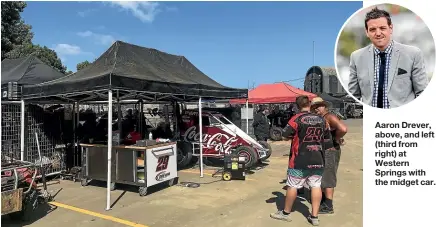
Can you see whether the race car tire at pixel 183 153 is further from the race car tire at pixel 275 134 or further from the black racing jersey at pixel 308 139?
the race car tire at pixel 275 134

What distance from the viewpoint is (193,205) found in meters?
5.96

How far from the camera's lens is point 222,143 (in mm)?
9344

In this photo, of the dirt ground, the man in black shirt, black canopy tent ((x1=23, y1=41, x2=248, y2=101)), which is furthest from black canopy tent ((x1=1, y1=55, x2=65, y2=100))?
the man in black shirt

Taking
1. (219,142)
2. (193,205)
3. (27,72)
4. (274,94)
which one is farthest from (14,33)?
(193,205)

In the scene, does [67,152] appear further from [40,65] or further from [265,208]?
[265,208]

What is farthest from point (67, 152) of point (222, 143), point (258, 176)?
point (258, 176)

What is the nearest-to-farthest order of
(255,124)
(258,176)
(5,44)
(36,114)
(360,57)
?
(360,57)
(36,114)
(258,176)
(255,124)
(5,44)

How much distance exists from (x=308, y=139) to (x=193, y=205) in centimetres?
239

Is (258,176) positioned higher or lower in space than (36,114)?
lower

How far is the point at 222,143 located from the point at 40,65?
17.8ft

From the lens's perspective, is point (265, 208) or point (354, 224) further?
point (265, 208)

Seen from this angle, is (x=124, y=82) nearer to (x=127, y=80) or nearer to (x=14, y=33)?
(x=127, y=80)

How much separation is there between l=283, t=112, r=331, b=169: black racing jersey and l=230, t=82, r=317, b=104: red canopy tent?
→ 35.9 ft

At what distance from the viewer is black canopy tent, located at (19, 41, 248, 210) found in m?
5.91
